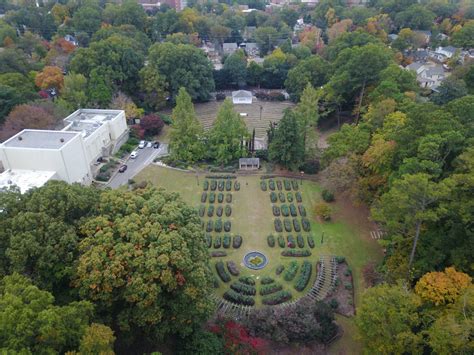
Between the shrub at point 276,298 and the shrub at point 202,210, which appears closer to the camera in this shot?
the shrub at point 276,298

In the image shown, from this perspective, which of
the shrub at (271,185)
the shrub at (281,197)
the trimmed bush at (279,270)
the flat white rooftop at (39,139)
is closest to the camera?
the trimmed bush at (279,270)

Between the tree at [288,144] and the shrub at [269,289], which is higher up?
the tree at [288,144]


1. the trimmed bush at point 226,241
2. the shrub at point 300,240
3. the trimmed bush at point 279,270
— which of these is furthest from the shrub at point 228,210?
the trimmed bush at point 279,270

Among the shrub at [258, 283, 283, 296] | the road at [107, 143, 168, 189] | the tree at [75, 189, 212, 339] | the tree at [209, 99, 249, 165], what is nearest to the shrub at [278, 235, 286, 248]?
the shrub at [258, 283, 283, 296]

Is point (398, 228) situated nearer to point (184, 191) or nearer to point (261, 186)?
point (261, 186)

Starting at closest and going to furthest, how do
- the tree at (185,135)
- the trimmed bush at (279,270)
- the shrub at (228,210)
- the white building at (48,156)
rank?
1. the trimmed bush at (279,270)
2. the white building at (48,156)
3. the shrub at (228,210)
4. the tree at (185,135)

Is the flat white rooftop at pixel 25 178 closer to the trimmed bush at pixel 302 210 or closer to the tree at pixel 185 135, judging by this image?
the tree at pixel 185 135


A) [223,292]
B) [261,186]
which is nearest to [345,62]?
[261,186]

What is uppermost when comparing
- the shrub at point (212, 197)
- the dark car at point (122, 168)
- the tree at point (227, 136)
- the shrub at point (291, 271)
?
the tree at point (227, 136)
